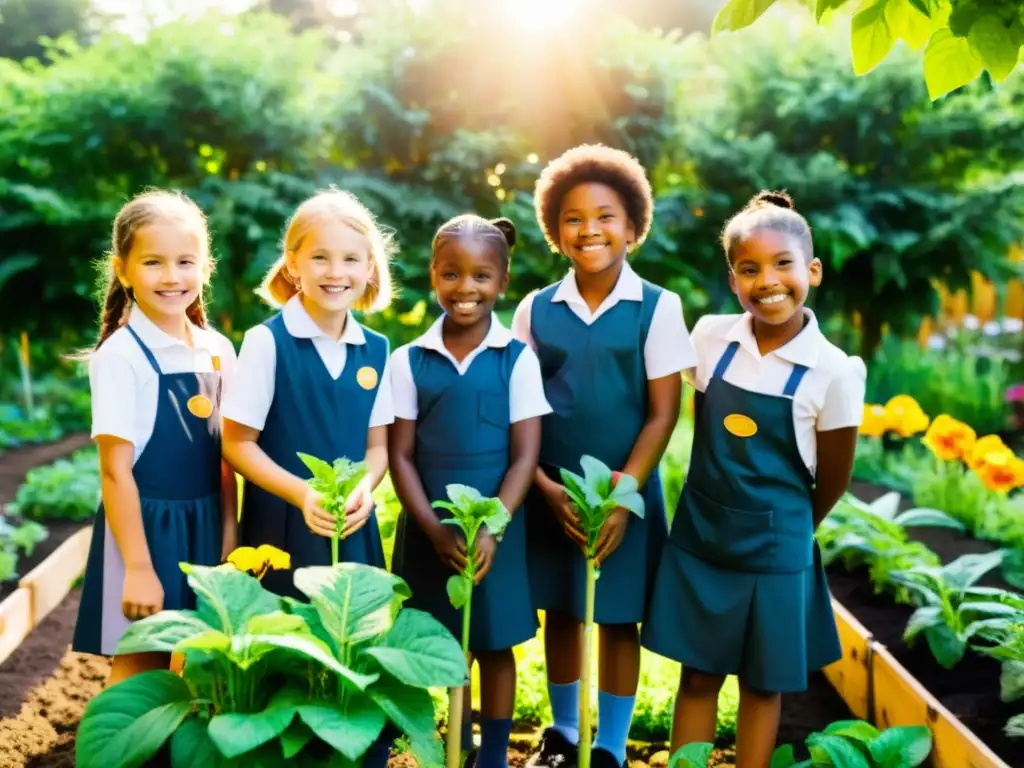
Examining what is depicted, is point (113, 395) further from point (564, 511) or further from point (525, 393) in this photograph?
point (564, 511)

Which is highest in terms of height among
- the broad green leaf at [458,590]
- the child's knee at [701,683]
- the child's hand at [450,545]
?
the child's hand at [450,545]

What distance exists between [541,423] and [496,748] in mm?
831

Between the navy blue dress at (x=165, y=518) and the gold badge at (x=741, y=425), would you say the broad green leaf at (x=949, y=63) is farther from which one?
the navy blue dress at (x=165, y=518)

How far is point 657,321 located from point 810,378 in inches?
16.0

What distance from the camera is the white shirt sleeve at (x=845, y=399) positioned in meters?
2.09

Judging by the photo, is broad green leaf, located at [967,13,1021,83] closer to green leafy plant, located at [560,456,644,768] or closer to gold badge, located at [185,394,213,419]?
green leafy plant, located at [560,456,644,768]

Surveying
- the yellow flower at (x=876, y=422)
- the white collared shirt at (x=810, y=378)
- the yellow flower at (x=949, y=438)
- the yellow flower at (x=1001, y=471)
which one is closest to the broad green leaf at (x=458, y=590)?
the white collared shirt at (x=810, y=378)

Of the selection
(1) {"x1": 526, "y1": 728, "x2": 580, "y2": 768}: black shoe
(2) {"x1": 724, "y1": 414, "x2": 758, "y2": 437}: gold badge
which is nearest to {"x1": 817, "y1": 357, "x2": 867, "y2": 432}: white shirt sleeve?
(2) {"x1": 724, "y1": 414, "x2": 758, "y2": 437}: gold badge

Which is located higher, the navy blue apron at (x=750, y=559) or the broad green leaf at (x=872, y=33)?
the broad green leaf at (x=872, y=33)

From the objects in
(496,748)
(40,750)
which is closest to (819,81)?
(496,748)

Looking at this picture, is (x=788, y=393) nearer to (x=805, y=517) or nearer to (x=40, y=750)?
(x=805, y=517)

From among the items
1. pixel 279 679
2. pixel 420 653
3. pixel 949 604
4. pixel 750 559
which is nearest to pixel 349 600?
pixel 420 653

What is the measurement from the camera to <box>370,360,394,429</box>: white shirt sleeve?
2191 mm

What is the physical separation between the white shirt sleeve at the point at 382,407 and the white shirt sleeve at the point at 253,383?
0.80 feet
